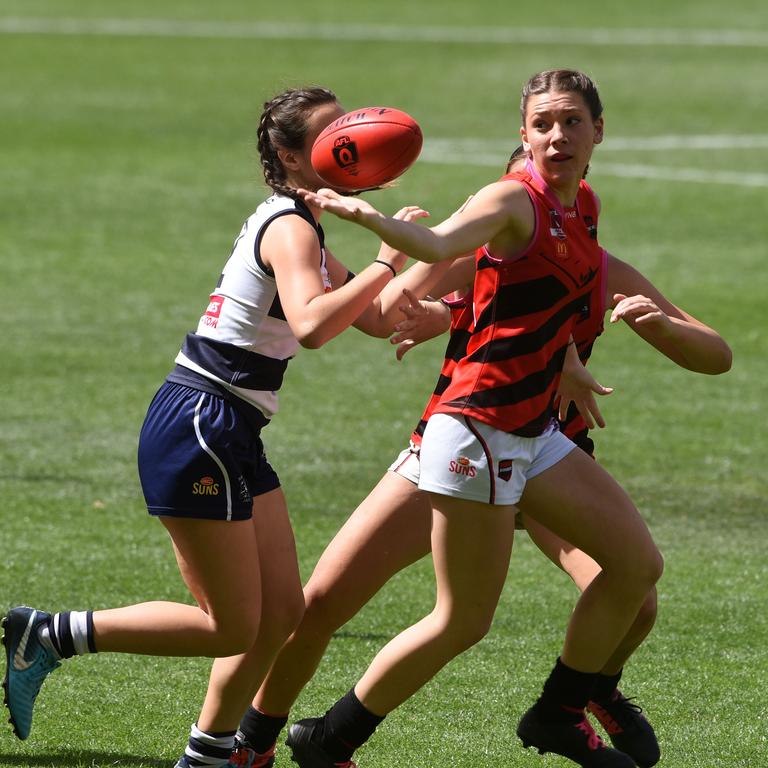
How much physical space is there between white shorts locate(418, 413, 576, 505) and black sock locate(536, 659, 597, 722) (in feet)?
2.37

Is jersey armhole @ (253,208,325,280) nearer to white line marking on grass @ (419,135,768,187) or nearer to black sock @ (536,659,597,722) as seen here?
black sock @ (536,659,597,722)

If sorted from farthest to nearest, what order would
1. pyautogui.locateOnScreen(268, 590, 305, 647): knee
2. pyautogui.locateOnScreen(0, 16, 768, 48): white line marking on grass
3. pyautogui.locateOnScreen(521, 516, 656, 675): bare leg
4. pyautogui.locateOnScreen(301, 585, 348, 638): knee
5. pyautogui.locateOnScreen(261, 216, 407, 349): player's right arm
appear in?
1. pyautogui.locateOnScreen(0, 16, 768, 48): white line marking on grass
2. pyautogui.locateOnScreen(521, 516, 656, 675): bare leg
3. pyautogui.locateOnScreen(301, 585, 348, 638): knee
4. pyautogui.locateOnScreen(268, 590, 305, 647): knee
5. pyautogui.locateOnScreen(261, 216, 407, 349): player's right arm

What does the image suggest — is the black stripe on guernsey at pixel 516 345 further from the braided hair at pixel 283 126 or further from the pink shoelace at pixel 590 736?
the pink shoelace at pixel 590 736

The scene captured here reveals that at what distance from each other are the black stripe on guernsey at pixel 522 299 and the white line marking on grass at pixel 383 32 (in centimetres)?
2757

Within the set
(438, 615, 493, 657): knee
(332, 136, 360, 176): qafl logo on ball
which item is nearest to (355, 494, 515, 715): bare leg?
(438, 615, 493, 657): knee

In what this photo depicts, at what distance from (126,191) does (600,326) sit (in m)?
14.4

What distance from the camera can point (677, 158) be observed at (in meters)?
21.7

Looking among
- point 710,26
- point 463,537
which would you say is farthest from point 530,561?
point 710,26

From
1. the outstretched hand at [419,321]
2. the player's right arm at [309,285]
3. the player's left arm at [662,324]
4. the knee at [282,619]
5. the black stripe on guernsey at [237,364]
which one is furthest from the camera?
the outstretched hand at [419,321]

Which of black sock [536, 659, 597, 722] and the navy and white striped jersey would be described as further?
black sock [536, 659, 597, 722]

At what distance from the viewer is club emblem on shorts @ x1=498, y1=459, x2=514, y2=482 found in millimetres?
5098

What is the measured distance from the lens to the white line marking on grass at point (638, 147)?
67.1 ft

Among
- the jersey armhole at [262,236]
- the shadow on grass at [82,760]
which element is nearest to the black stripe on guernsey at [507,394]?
the jersey armhole at [262,236]

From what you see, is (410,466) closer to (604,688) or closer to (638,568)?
Result: (638,568)
